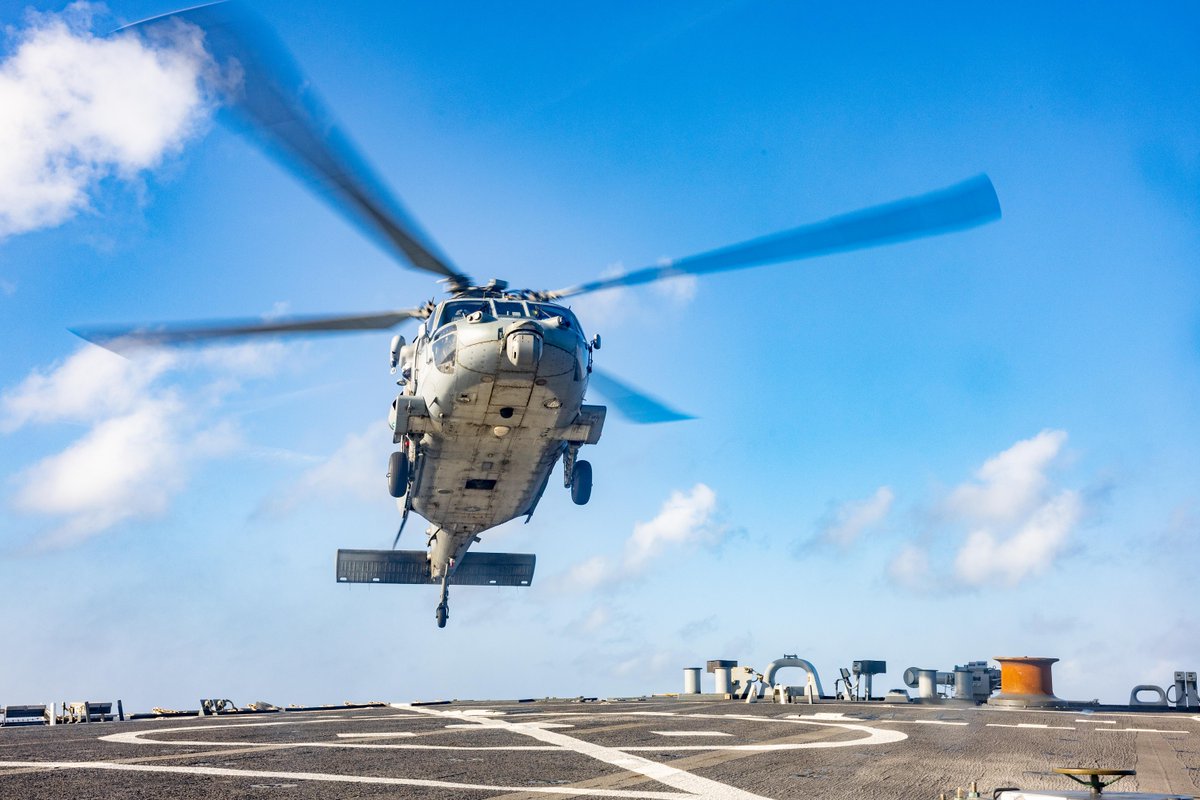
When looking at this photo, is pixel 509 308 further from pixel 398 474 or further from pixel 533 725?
pixel 533 725

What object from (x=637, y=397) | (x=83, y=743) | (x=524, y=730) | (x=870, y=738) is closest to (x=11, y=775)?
(x=83, y=743)

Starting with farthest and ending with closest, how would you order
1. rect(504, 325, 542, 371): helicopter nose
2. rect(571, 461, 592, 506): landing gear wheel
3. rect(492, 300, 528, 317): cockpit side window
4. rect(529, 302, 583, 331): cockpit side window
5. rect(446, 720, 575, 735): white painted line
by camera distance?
rect(571, 461, 592, 506): landing gear wheel, rect(529, 302, 583, 331): cockpit side window, rect(492, 300, 528, 317): cockpit side window, rect(504, 325, 542, 371): helicopter nose, rect(446, 720, 575, 735): white painted line

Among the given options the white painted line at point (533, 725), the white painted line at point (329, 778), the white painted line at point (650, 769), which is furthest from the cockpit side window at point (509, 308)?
the white painted line at point (329, 778)

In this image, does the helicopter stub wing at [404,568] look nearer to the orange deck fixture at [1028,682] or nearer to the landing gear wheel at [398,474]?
the landing gear wheel at [398,474]

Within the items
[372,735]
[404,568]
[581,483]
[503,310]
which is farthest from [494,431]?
[404,568]

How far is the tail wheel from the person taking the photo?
1182 inches

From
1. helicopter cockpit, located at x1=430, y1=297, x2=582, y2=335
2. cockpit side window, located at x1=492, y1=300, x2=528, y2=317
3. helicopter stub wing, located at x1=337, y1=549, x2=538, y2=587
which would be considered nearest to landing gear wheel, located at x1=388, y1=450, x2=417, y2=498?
helicopter cockpit, located at x1=430, y1=297, x2=582, y2=335

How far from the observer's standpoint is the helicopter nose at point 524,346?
2459 centimetres

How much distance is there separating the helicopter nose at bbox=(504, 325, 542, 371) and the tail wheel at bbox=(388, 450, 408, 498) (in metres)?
7.11

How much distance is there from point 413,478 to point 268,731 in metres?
10.4

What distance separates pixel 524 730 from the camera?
20344 millimetres

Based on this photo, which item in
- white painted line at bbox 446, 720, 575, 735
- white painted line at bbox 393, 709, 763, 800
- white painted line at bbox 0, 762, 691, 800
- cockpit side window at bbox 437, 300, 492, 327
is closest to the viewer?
white painted line at bbox 0, 762, 691, 800

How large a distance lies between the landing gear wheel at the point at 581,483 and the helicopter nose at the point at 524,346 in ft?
23.4

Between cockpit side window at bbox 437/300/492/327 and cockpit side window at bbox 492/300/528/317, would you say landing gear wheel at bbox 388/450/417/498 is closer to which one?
cockpit side window at bbox 437/300/492/327
